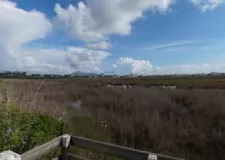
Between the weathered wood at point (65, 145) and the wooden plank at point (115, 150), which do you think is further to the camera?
the weathered wood at point (65, 145)

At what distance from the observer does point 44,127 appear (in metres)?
4.32

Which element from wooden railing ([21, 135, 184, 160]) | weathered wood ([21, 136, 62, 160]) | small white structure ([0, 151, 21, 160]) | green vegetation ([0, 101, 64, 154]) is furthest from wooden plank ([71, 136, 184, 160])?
small white structure ([0, 151, 21, 160])

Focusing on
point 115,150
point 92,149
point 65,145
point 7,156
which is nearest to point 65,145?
point 65,145

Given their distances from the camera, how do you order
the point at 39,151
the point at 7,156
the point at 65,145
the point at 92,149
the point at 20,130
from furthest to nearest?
the point at 20,130 < the point at 65,145 < the point at 92,149 < the point at 39,151 < the point at 7,156

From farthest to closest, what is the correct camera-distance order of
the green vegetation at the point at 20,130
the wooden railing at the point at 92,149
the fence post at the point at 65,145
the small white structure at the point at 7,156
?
the green vegetation at the point at 20,130 < the fence post at the point at 65,145 < the wooden railing at the point at 92,149 < the small white structure at the point at 7,156

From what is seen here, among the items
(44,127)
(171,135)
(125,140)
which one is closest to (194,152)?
(171,135)

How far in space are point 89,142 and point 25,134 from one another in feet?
4.60

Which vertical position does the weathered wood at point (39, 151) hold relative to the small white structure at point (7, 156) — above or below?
below

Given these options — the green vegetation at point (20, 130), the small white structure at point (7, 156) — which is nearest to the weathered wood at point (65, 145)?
the green vegetation at point (20, 130)

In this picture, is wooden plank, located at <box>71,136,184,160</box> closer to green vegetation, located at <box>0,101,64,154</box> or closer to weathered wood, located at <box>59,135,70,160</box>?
weathered wood, located at <box>59,135,70,160</box>

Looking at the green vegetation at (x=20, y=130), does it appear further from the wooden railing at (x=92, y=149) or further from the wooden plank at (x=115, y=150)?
the wooden plank at (x=115, y=150)

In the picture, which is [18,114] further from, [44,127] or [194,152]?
[194,152]

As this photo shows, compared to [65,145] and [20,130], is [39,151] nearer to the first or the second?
[65,145]

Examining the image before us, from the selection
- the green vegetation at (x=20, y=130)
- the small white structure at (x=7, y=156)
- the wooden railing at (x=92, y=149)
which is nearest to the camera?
the small white structure at (x=7, y=156)
